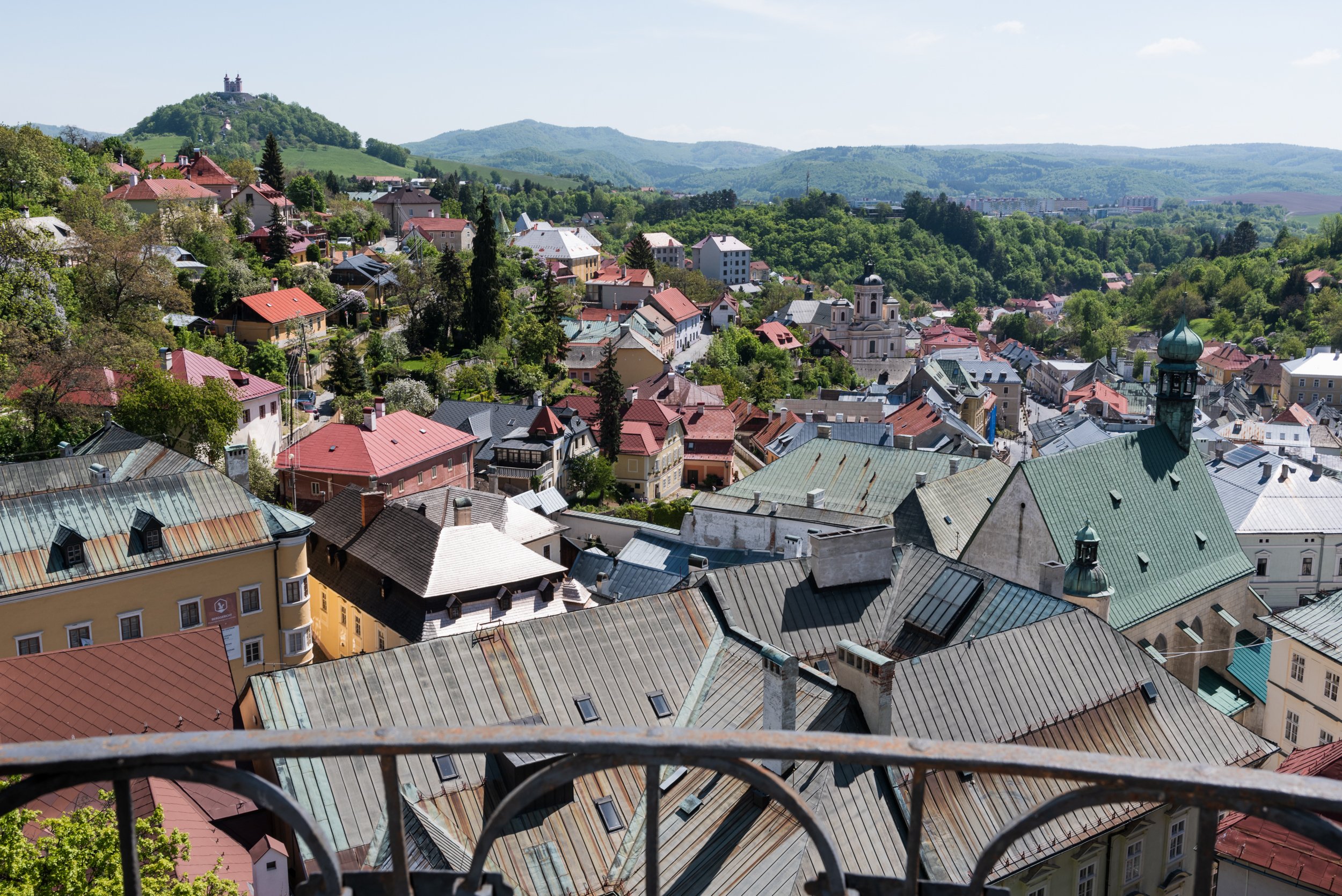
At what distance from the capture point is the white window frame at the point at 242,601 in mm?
29656

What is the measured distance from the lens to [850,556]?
25375 mm

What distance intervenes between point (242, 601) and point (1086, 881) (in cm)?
2195

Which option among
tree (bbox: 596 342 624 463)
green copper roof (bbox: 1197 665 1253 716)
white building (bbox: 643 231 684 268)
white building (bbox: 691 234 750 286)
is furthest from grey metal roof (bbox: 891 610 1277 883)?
white building (bbox: 643 231 684 268)

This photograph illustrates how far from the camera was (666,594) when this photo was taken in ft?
A: 76.3

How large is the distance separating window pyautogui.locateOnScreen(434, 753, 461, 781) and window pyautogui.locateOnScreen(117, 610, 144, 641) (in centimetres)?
1354

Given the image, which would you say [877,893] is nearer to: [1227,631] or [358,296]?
[1227,631]

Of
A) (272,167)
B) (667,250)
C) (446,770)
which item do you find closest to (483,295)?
(272,167)

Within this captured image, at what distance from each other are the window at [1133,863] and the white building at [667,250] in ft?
501

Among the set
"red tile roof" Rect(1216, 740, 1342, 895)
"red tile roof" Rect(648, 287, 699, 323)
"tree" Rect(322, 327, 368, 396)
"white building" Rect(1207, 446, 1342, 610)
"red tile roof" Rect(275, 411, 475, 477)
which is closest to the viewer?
"red tile roof" Rect(1216, 740, 1342, 895)

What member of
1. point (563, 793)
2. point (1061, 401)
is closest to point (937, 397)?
point (1061, 401)

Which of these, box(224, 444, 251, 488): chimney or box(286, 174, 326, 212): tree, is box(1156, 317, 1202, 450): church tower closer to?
box(224, 444, 251, 488): chimney

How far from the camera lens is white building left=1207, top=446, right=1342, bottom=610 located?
4509cm

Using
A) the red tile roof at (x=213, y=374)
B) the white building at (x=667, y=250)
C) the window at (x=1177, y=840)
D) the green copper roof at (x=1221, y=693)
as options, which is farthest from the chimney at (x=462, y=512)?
the white building at (x=667, y=250)

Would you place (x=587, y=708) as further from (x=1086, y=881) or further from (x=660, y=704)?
(x=1086, y=881)
